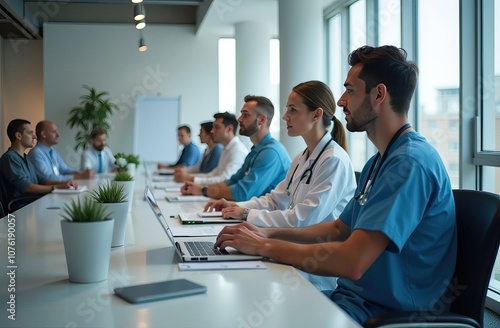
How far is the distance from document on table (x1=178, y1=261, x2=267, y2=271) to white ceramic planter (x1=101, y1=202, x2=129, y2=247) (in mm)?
315

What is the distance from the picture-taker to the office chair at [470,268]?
1378mm

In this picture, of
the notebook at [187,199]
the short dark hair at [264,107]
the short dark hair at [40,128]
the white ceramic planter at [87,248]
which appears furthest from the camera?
the short dark hair at [40,128]

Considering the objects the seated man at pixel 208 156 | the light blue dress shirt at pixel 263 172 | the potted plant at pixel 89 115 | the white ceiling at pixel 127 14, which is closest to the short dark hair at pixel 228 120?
the seated man at pixel 208 156

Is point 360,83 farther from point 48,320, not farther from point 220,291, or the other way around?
point 48,320

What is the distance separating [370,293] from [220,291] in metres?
0.53

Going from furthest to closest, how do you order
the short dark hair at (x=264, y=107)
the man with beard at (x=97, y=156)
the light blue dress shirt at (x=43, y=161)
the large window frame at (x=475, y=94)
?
1. the man with beard at (x=97, y=156)
2. the light blue dress shirt at (x=43, y=161)
3. the short dark hair at (x=264, y=107)
4. the large window frame at (x=475, y=94)

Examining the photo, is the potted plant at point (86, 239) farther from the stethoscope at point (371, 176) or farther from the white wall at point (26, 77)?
the white wall at point (26, 77)

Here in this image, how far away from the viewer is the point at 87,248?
4.42 feet

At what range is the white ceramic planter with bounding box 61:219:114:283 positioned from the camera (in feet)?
4.34

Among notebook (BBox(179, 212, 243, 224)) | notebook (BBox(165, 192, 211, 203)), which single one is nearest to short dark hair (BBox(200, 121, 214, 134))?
notebook (BBox(165, 192, 211, 203))

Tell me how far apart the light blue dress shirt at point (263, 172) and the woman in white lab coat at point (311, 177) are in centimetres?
67

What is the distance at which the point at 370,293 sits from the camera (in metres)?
1.62

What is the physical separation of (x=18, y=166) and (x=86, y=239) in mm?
3563

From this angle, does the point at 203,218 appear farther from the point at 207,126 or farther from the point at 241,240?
the point at 207,126
